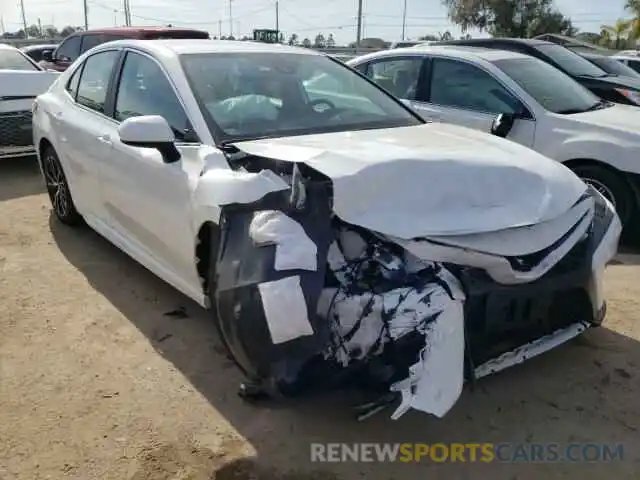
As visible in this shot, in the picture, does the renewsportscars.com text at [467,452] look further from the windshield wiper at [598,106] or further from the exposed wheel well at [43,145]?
the windshield wiper at [598,106]

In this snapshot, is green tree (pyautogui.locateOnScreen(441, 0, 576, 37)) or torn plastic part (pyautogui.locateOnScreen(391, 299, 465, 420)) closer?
torn plastic part (pyautogui.locateOnScreen(391, 299, 465, 420))

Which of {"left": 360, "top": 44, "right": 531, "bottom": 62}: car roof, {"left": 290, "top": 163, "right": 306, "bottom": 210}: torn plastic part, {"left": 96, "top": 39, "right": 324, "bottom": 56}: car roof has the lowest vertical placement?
{"left": 290, "top": 163, "right": 306, "bottom": 210}: torn plastic part

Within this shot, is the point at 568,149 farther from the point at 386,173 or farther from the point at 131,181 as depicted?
the point at 131,181

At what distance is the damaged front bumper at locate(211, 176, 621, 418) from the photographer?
238cm

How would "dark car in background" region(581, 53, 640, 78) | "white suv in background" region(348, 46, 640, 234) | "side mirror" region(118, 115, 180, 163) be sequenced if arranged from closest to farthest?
"side mirror" region(118, 115, 180, 163)
"white suv in background" region(348, 46, 640, 234)
"dark car in background" region(581, 53, 640, 78)

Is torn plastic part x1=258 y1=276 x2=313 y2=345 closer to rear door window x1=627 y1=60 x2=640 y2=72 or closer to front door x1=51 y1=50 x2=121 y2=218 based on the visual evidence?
front door x1=51 y1=50 x2=121 y2=218

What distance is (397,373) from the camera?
2.46 metres

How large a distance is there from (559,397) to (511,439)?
438 millimetres

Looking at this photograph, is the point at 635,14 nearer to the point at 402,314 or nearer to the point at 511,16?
the point at 511,16

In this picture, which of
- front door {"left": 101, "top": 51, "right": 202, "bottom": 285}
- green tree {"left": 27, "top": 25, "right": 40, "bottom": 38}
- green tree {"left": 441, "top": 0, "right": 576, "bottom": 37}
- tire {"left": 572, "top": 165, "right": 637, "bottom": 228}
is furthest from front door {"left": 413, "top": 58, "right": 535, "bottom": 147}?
green tree {"left": 27, "top": 25, "right": 40, "bottom": 38}

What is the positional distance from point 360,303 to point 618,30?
41.8 metres

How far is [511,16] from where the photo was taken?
31297 mm

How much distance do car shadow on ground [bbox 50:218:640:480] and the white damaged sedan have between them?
0.24m

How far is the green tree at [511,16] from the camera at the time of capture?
31125 mm
